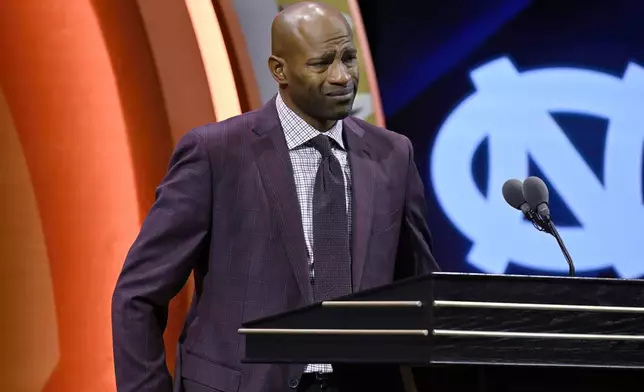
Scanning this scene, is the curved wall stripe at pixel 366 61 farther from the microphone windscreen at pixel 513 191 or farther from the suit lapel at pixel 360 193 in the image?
the microphone windscreen at pixel 513 191

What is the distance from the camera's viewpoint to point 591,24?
4066 millimetres

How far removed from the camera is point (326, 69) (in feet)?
7.32

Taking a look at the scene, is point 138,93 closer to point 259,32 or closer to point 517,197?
point 259,32

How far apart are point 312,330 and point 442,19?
8.45 feet

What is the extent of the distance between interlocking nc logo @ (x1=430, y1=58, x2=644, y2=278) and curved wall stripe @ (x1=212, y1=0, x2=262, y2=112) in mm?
745

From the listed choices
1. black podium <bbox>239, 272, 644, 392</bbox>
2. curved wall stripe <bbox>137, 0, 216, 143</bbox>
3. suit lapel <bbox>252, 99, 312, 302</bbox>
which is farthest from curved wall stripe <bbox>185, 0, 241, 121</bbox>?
black podium <bbox>239, 272, 644, 392</bbox>

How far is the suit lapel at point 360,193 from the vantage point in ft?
7.18

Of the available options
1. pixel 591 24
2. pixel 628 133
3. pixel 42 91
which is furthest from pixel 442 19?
pixel 42 91

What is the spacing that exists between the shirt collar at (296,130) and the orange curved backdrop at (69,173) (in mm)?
1162

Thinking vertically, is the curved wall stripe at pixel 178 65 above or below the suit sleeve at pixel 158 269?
above

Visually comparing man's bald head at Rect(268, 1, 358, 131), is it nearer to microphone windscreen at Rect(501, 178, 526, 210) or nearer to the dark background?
microphone windscreen at Rect(501, 178, 526, 210)

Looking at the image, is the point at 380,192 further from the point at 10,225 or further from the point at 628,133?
the point at 628,133

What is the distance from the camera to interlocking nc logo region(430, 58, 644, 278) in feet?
13.0

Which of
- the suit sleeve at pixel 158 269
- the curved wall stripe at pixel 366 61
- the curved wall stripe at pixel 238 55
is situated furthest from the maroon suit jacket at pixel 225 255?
the curved wall stripe at pixel 366 61
